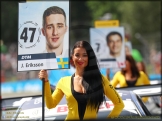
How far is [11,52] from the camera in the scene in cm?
3603

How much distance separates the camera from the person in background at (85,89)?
16.7 feet

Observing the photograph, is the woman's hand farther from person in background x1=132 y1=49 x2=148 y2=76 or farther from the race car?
person in background x1=132 y1=49 x2=148 y2=76

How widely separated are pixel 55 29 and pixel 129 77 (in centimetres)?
450

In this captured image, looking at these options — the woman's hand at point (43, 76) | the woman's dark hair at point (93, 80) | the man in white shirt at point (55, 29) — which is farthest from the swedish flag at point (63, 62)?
the woman's dark hair at point (93, 80)

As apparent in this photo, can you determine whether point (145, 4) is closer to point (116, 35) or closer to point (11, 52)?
point (11, 52)

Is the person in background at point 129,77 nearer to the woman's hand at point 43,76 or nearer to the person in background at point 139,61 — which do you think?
the person in background at point 139,61

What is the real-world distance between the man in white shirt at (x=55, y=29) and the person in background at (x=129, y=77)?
4.05 meters

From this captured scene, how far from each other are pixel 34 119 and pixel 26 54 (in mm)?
847

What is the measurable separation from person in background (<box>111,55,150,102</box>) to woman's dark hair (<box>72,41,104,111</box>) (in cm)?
468

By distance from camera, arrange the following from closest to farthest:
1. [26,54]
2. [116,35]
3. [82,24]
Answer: [26,54] < [116,35] < [82,24]

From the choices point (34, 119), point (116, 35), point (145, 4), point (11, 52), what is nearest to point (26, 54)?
point (34, 119)

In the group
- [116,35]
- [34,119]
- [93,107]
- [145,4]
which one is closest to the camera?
[93,107]

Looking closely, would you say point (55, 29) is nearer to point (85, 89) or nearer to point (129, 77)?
point (85, 89)

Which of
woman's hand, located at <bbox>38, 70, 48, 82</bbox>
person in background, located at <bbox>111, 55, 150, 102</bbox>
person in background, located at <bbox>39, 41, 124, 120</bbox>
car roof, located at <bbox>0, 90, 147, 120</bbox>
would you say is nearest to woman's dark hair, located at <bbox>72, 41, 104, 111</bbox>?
person in background, located at <bbox>39, 41, 124, 120</bbox>
